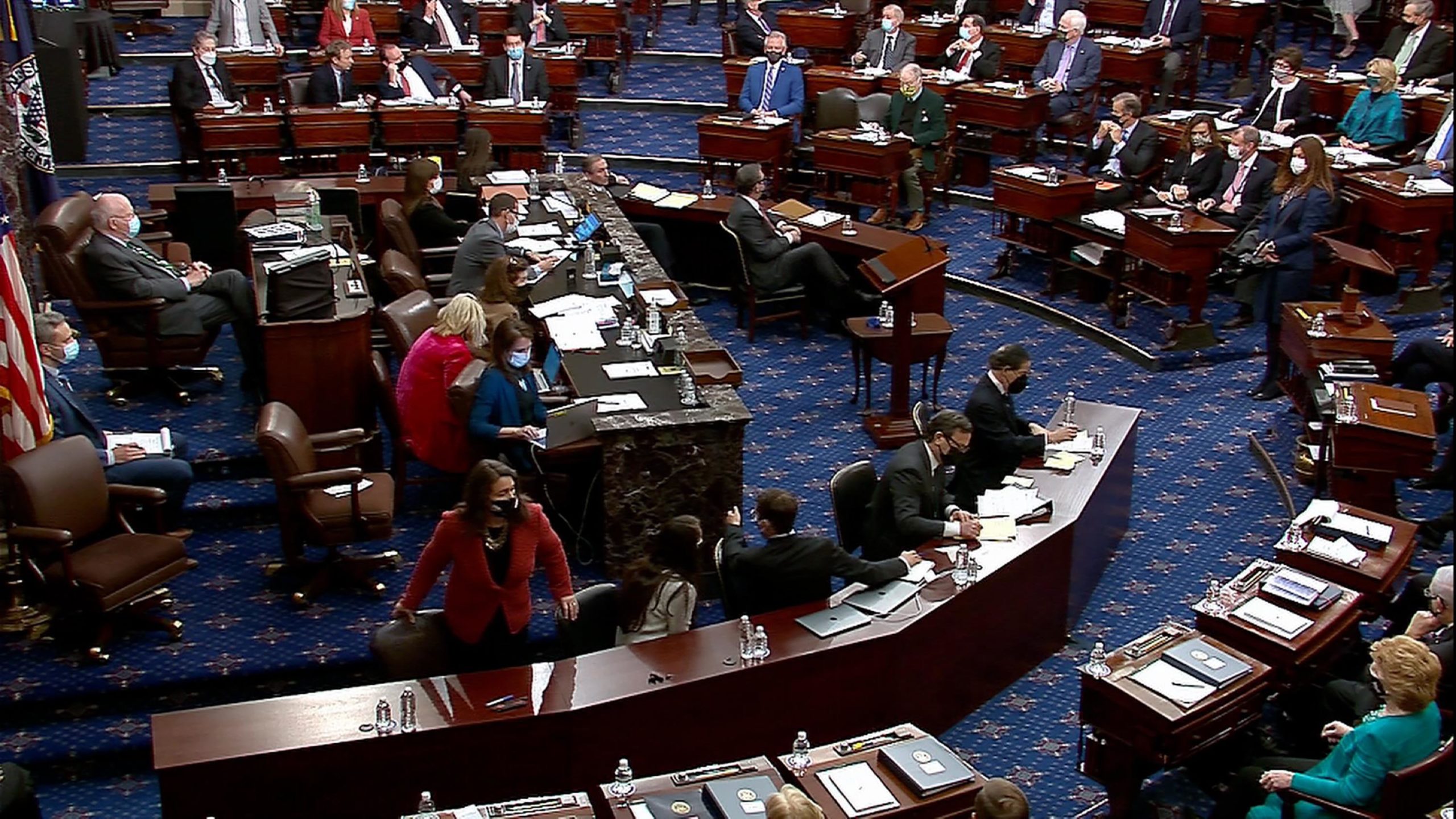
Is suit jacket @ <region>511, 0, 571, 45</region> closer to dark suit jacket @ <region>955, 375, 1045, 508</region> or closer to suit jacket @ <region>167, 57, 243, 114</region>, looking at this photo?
suit jacket @ <region>167, 57, 243, 114</region>

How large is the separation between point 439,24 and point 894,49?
4.42 metres

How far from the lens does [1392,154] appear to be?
480 inches

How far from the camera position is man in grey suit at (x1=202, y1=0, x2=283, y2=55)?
46.9ft

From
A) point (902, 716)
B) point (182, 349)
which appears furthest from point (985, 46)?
point (902, 716)

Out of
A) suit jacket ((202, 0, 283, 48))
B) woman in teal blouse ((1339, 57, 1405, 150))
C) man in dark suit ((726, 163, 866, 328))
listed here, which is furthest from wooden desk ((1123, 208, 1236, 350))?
suit jacket ((202, 0, 283, 48))

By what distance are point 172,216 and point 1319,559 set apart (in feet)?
26.7

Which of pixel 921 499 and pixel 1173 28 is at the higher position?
pixel 1173 28

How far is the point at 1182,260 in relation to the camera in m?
10.4

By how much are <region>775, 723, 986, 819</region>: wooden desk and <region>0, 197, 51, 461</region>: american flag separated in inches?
154

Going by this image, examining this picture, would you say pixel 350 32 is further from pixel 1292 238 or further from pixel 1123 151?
pixel 1292 238

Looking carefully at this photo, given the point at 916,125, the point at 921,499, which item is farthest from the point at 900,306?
the point at 916,125

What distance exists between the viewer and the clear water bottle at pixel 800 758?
539cm

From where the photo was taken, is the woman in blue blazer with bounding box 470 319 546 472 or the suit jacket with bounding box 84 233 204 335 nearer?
the woman in blue blazer with bounding box 470 319 546 472

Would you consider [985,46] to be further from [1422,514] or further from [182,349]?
[182,349]
